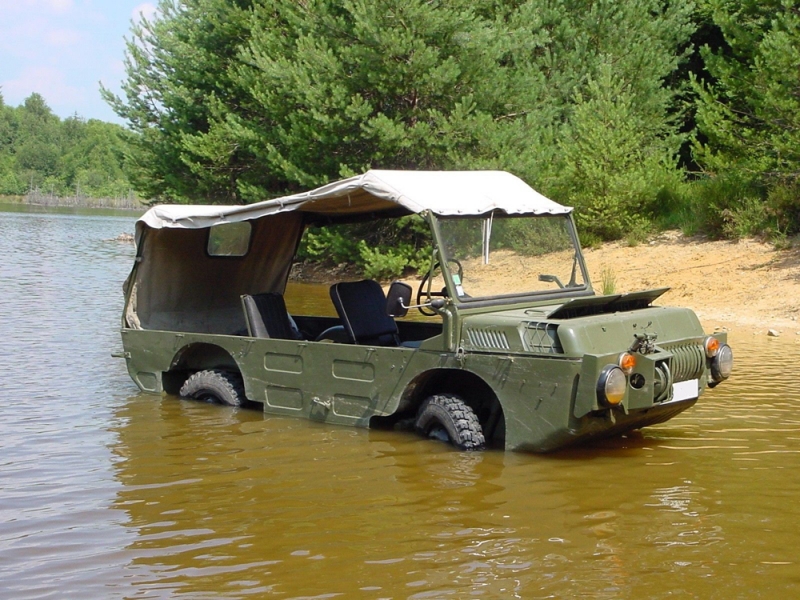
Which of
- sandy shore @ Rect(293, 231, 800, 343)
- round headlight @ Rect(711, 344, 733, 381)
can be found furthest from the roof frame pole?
sandy shore @ Rect(293, 231, 800, 343)

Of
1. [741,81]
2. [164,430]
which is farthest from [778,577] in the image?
[741,81]

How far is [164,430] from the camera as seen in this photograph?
788 centimetres

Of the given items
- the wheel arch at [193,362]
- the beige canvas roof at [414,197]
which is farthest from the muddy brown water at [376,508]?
the beige canvas roof at [414,197]

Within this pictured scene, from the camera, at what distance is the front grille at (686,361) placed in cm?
643

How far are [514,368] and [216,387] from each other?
3.08 metres

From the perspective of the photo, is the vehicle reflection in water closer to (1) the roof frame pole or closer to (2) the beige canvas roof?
(1) the roof frame pole

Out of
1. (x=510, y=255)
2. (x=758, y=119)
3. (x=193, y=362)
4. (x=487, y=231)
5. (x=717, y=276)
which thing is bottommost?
(x=193, y=362)

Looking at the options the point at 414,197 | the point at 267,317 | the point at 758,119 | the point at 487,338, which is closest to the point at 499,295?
the point at 487,338

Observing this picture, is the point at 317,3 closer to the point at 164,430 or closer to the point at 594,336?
the point at 164,430

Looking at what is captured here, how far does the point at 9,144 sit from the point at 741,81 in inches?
4691

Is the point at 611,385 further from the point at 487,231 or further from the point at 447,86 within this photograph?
the point at 447,86

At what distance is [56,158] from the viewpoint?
117750 mm

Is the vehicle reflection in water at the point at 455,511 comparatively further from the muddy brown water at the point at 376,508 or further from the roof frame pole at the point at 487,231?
the roof frame pole at the point at 487,231

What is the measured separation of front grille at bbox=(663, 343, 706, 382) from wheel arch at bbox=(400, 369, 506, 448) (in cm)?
114
